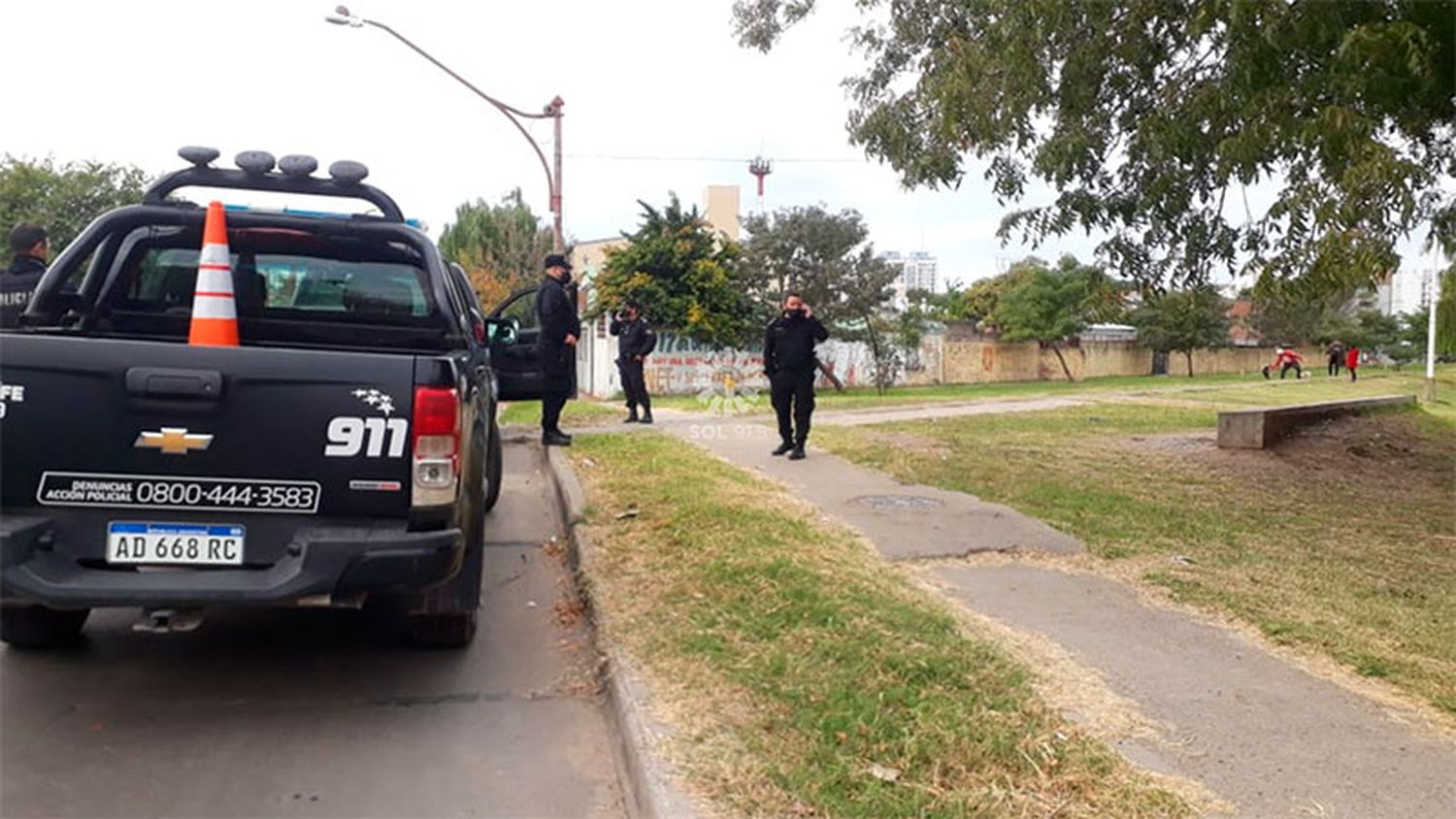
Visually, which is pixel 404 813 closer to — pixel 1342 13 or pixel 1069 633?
pixel 1069 633

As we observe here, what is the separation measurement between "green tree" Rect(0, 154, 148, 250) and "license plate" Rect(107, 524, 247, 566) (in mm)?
32692

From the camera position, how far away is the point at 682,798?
10.3ft

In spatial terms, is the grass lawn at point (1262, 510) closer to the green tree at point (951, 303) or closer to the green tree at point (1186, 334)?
the green tree at point (1186, 334)

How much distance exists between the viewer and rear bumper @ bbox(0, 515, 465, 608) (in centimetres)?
338

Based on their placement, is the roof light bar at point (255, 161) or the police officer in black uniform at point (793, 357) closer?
the roof light bar at point (255, 161)

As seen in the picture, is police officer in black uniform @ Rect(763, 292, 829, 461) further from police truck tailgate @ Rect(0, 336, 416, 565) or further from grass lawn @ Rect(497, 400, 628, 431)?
police truck tailgate @ Rect(0, 336, 416, 565)

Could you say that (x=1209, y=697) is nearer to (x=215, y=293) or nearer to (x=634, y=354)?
(x=215, y=293)

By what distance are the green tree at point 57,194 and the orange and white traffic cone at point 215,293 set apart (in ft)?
104

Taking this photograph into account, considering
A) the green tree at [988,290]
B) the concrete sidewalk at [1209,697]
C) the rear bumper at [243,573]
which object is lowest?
the concrete sidewalk at [1209,697]

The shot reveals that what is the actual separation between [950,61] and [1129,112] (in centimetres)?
146

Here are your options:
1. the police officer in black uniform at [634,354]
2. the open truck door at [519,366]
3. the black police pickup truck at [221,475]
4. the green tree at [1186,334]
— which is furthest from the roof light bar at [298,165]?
the green tree at [1186,334]

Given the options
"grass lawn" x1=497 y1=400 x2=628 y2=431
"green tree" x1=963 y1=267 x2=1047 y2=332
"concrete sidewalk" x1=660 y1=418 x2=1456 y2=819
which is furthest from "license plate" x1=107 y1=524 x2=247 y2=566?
"green tree" x1=963 y1=267 x2=1047 y2=332

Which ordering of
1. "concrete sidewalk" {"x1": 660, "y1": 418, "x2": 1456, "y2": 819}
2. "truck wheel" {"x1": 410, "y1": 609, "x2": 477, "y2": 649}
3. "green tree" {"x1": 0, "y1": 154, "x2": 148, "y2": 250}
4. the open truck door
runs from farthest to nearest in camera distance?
1. "green tree" {"x1": 0, "y1": 154, "x2": 148, "y2": 250}
2. the open truck door
3. "truck wheel" {"x1": 410, "y1": 609, "x2": 477, "y2": 649}
4. "concrete sidewalk" {"x1": 660, "y1": 418, "x2": 1456, "y2": 819}

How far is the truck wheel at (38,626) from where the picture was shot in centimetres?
444
